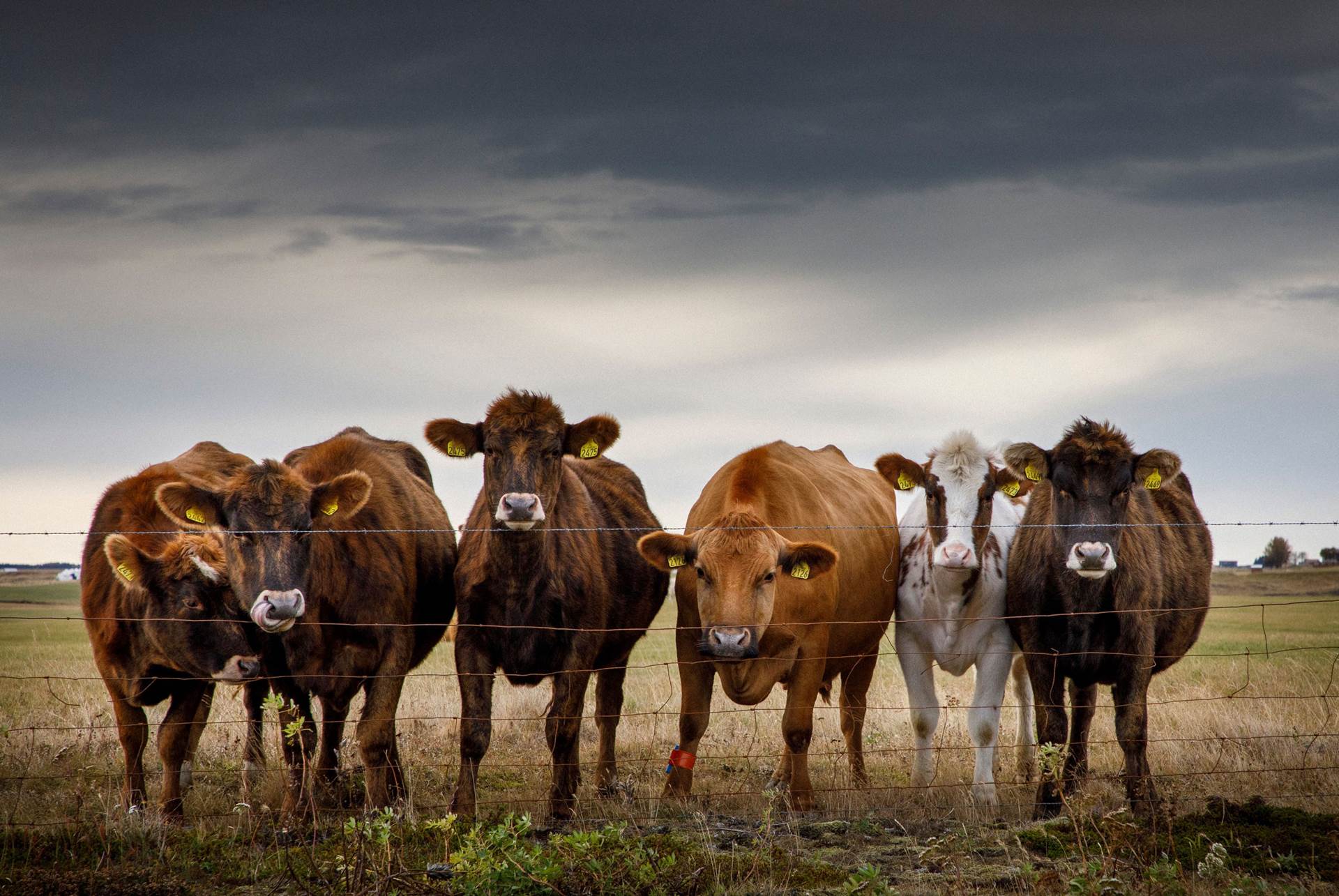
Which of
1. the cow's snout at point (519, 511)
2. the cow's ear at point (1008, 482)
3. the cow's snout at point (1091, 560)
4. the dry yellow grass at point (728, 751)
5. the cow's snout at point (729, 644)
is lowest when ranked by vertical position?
the dry yellow grass at point (728, 751)

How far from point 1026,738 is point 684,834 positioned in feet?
15.9

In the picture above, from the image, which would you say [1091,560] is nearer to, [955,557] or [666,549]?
[955,557]

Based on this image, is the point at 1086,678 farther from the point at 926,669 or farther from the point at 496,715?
the point at 496,715

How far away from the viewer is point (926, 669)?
8.82 metres

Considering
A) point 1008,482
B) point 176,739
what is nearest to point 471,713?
point 176,739

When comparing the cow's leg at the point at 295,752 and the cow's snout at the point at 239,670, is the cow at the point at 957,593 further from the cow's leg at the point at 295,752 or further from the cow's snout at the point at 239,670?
the cow's snout at the point at 239,670

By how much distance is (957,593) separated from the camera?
865 cm

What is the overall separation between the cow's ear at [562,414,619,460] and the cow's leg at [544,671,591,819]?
5.34ft

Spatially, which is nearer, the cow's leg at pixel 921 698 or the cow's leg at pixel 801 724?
the cow's leg at pixel 801 724

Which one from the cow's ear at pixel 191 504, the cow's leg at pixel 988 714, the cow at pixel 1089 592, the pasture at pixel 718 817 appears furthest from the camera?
the cow's leg at pixel 988 714

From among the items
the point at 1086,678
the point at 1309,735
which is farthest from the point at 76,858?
the point at 1309,735

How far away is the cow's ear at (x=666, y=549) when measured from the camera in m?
7.87

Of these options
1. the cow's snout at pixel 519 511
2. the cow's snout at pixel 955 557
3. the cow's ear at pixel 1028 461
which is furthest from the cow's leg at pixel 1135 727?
the cow's snout at pixel 519 511

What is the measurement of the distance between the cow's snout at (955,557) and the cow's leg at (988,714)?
28.7 inches
